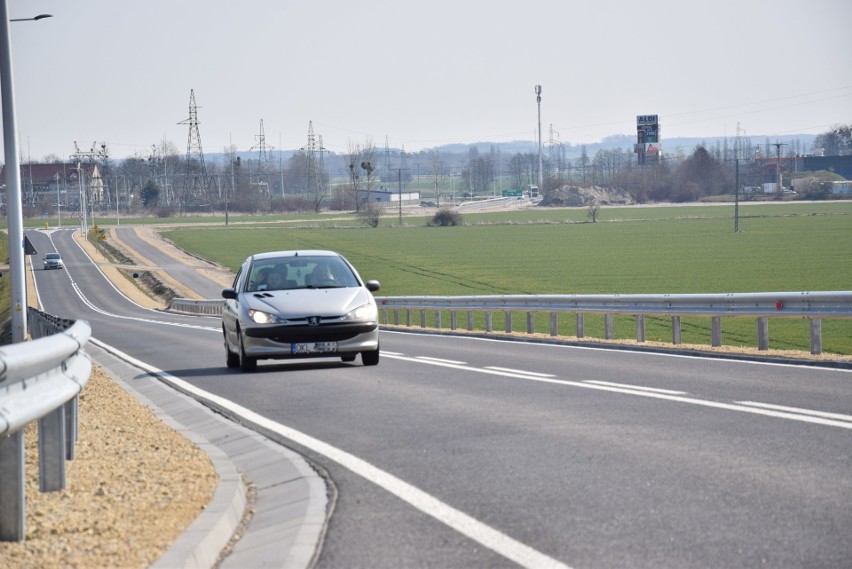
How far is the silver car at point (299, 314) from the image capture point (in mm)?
17609

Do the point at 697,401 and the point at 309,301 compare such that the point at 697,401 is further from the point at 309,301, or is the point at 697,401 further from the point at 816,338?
the point at 309,301

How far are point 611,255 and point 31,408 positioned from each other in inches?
3221

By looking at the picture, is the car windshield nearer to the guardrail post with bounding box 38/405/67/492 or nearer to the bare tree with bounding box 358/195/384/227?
the guardrail post with bounding box 38/405/67/492

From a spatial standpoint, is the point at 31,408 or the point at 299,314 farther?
the point at 299,314

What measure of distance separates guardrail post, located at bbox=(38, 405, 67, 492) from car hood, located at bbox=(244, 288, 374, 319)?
373 inches

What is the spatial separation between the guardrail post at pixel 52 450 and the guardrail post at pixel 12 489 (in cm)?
91

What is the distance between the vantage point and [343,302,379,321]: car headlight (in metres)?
17.8

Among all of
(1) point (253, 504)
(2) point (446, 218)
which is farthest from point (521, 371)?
(2) point (446, 218)

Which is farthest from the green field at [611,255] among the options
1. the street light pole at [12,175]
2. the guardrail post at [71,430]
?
the guardrail post at [71,430]

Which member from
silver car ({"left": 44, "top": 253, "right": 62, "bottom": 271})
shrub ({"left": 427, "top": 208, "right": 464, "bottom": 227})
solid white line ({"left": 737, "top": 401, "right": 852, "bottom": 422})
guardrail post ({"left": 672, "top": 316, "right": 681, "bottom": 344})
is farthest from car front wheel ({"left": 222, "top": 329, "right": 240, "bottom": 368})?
shrub ({"left": 427, "top": 208, "right": 464, "bottom": 227})

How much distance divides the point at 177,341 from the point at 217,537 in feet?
76.0

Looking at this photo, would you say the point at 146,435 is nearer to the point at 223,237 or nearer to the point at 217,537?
the point at 217,537

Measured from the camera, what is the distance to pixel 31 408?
22.1ft

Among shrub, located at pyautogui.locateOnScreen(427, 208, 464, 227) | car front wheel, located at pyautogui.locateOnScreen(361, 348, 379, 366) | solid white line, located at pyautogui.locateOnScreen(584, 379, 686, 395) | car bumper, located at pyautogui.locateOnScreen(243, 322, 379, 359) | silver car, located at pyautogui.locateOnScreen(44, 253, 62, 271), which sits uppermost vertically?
car bumper, located at pyautogui.locateOnScreen(243, 322, 379, 359)
